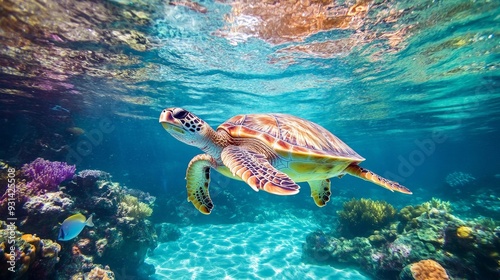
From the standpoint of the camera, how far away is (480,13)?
6.76m

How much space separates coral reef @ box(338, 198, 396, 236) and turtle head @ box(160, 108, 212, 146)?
8170 mm

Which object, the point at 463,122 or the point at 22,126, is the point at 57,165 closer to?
the point at 22,126

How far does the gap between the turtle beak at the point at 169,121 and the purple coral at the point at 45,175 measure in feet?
16.1

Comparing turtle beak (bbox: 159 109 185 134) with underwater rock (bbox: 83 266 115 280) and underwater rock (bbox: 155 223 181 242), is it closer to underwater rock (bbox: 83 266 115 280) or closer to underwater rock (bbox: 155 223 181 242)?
underwater rock (bbox: 83 266 115 280)

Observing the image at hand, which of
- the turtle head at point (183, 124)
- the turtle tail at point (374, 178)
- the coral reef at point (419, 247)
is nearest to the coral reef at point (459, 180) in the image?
the coral reef at point (419, 247)

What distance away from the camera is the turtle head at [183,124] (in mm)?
2941

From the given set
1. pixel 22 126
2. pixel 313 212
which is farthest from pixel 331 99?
pixel 22 126

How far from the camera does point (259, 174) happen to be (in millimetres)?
2400

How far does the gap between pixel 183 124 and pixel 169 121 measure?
0.20m

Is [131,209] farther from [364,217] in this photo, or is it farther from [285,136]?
[364,217]

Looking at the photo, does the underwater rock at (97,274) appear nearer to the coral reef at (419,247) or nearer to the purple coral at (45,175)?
the purple coral at (45,175)

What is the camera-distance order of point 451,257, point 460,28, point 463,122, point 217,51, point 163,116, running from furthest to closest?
point 463,122
point 217,51
point 460,28
point 451,257
point 163,116

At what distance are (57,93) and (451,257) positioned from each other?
2005 cm
